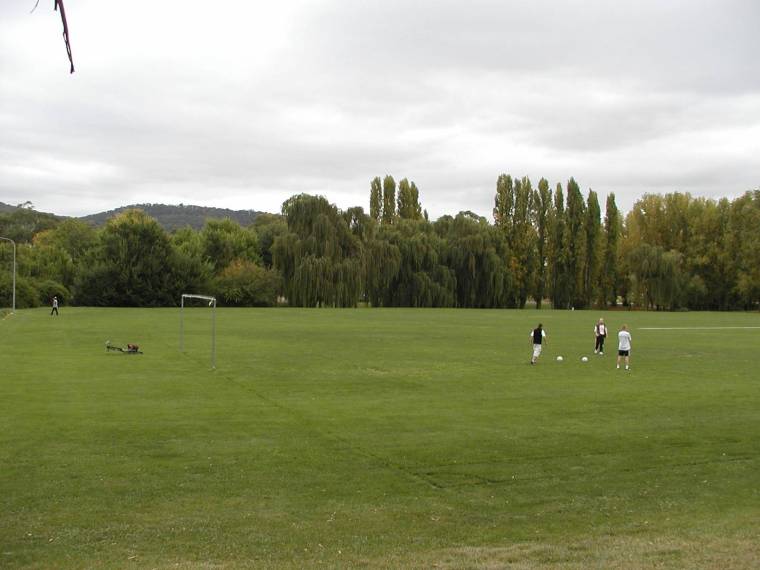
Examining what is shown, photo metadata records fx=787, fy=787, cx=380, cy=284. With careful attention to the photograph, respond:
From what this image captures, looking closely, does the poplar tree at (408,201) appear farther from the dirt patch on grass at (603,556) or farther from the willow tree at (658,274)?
the dirt patch on grass at (603,556)

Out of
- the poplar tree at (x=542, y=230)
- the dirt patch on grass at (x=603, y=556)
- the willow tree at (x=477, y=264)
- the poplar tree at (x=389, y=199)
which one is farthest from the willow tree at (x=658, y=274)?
the dirt patch on grass at (x=603, y=556)

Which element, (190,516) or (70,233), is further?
(70,233)

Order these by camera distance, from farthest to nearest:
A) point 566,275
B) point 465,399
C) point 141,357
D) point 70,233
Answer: point 70,233 < point 566,275 < point 141,357 < point 465,399

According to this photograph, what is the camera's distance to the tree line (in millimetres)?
84812

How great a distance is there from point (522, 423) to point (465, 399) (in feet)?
13.0

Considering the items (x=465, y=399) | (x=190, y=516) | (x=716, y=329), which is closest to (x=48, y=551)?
(x=190, y=516)

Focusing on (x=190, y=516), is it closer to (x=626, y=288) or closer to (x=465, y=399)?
(x=465, y=399)

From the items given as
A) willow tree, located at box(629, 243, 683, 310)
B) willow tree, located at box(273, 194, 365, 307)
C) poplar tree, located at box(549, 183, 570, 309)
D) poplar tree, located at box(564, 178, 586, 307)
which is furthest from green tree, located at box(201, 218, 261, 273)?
willow tree, located at box(629, 243, 683, 310)

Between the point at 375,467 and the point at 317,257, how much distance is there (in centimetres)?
7178

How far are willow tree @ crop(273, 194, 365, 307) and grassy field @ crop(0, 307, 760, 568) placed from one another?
54.4m

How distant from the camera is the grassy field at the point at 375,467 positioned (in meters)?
8.57

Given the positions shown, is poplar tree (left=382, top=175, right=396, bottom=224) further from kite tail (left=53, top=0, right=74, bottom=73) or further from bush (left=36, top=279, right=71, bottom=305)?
kite tail (left=53, top=0, right=74, bottom=73)

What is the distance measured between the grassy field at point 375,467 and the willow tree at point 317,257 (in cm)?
5437

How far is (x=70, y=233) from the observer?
4852 inches
